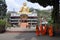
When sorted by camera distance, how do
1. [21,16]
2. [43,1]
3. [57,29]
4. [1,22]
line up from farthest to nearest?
[21,16] → [43,1] → [1,22] → [57,29]

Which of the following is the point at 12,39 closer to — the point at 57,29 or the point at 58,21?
the point at 57,29

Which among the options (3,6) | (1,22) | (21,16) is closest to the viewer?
(1,22)

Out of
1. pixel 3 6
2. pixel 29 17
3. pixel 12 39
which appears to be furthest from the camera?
pixel 3 6

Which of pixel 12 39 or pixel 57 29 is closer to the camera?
pixel 12 39

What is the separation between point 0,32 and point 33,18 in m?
16.4

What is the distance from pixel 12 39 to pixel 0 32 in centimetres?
536

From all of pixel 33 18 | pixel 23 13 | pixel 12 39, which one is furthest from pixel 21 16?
pixel 12 39

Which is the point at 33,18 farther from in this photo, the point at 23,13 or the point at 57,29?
the point at 57,29

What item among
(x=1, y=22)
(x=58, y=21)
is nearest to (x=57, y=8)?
(x=58, y=21)

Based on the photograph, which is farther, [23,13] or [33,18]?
[33,18]

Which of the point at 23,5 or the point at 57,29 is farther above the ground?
the point at 23,5

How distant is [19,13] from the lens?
32.5 m

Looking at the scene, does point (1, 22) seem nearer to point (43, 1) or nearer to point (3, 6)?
point (43, 1)

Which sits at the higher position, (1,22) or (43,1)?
(43,1)
